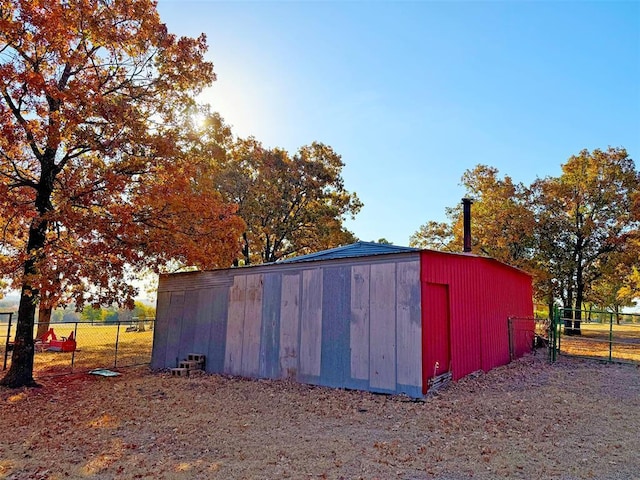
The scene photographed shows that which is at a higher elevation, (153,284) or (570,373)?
Answer: (153,284)

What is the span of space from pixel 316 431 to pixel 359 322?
9.55ft

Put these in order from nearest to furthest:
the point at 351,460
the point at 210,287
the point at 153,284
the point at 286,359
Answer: the point at 351,460
the point at 286,359
the point at 210,287
the point at 153,284

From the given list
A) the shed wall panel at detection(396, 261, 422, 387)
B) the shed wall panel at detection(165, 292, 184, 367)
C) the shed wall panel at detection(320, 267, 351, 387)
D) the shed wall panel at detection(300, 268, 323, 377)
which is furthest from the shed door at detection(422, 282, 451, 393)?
the shed wall panel at detection(165, 292, 184, 367)

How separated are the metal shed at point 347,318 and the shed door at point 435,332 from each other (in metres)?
0.02

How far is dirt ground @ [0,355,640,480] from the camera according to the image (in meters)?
4.39

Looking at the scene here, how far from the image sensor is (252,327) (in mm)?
9961

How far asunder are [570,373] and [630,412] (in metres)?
3.49

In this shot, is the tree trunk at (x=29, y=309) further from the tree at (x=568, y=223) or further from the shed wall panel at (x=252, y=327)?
the tree at (x=568, y=223)

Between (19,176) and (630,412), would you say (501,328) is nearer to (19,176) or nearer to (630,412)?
(630,412)

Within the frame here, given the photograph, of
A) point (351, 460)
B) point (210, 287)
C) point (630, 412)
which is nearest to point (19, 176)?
point (210, 287)

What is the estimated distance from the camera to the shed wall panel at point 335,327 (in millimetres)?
8430

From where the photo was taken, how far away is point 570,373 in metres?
9.99

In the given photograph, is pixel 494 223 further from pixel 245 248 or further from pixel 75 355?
pixel 75 355

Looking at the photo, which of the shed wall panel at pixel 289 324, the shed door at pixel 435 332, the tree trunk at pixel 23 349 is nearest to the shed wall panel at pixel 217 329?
the shed wall panel at pixel 289 324
